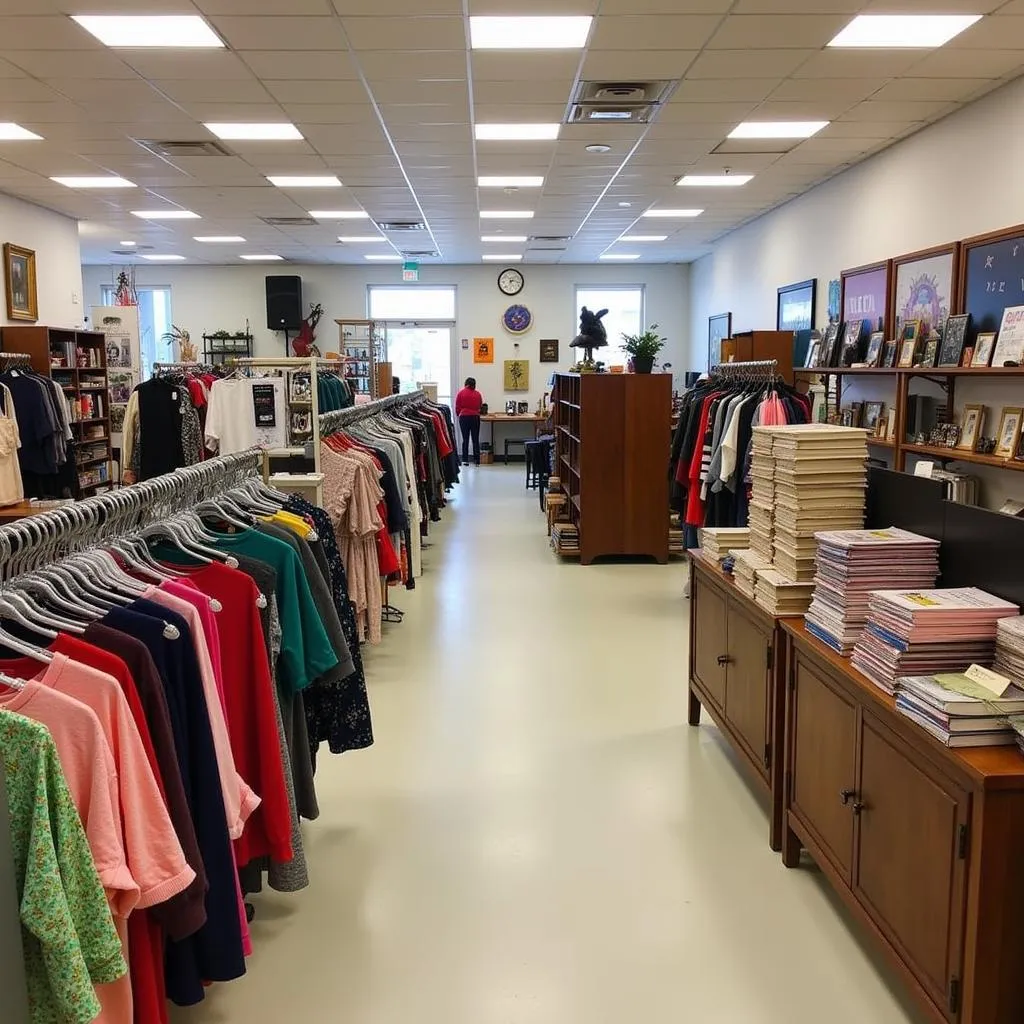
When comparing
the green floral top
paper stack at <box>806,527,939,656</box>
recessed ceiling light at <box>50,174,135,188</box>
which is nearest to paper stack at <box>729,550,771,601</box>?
paper stack at <box>806,527,939,656</box>

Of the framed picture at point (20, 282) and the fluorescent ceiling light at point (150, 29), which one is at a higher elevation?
the fluorescent ceiling light at point (150, 29)

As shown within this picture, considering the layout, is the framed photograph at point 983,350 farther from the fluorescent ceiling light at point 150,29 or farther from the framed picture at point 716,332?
the framed picture at point 716,332

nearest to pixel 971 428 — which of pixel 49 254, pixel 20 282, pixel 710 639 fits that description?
pixel 710 639

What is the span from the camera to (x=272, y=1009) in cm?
250

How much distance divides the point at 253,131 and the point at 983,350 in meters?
5.33

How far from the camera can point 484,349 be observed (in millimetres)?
16812

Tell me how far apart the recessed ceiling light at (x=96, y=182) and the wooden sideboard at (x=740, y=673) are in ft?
23.5

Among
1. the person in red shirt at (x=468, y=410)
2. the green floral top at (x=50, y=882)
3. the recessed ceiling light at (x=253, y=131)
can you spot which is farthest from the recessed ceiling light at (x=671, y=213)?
the green floral top at (x=50, y=882)

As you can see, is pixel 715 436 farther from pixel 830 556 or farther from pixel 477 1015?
pixel 477 1015

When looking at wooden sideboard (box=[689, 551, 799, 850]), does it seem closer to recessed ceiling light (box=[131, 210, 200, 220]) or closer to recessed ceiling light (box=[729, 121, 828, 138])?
recessed ceiling light (box=[729, 121, 828, 138])

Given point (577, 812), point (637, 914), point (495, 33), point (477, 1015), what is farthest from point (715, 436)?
point (477, 1015)

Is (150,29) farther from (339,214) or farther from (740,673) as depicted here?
(339,214)

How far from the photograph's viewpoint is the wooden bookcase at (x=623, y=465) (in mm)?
8086

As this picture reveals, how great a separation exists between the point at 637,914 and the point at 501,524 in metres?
7.49
